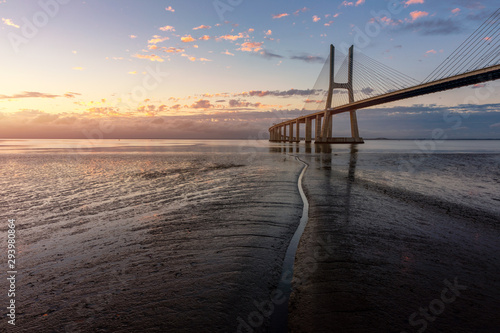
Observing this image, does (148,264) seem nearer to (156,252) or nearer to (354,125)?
(156,252)

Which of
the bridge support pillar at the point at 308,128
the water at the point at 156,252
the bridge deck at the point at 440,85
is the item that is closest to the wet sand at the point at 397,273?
the water at the point at 156,252

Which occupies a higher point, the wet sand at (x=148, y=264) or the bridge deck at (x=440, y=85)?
the bridge deck at (x=440, y=85)

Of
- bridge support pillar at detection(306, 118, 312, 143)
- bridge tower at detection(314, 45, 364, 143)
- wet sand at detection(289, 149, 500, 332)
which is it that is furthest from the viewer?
bridge support pillar at detection(306, 118, 312, 143)

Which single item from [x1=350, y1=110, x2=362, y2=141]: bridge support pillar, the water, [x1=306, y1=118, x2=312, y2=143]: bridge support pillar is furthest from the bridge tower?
the water

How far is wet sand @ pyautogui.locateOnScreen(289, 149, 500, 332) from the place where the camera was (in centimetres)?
270

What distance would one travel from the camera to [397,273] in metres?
3.71

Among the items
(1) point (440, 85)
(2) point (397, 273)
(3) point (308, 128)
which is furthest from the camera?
(3) point (308, 128)

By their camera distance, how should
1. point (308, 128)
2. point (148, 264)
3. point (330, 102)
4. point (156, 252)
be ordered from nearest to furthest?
point (148, 264) → point (156, 252) → point (330, 102) → point (308, 128)

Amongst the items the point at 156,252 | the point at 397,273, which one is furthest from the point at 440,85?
the point at 156,252

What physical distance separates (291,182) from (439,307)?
961 centimetres

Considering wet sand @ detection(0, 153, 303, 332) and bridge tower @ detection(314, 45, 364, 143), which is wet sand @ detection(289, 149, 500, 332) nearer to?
wet sand @ detection(0, 153, 303, 332)

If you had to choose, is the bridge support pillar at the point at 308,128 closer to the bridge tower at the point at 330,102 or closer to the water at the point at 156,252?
the bridge tower at the point at 330,102

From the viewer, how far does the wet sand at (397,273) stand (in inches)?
106

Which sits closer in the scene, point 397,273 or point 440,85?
point 397,273
